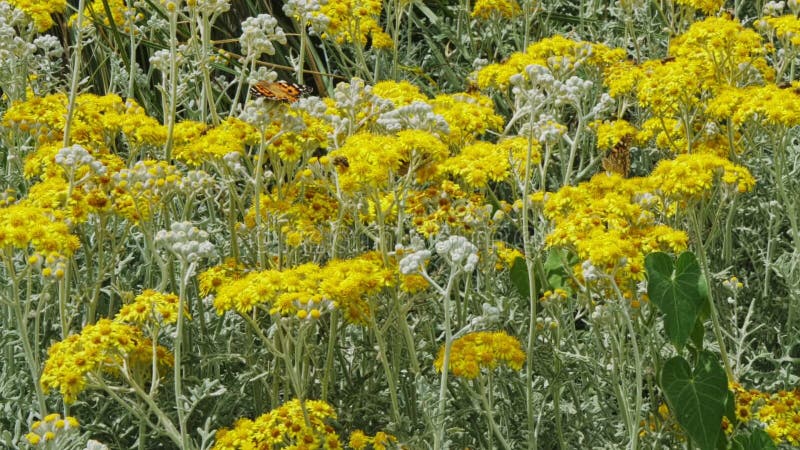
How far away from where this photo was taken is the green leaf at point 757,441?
3.16 m

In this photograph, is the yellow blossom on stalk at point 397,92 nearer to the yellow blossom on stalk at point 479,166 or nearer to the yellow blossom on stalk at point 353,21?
the yellow blossom on stalk at point 479,166

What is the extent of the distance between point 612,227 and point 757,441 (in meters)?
0.65

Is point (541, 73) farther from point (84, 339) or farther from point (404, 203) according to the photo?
point (84, 339)

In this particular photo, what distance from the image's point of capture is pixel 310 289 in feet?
9.59

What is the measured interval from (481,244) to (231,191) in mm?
730

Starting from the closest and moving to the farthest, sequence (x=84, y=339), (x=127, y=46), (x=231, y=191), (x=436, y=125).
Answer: (x=84, y=339) → (x=436, y=125) → (x=231, y=191) → (x=127, y=46)

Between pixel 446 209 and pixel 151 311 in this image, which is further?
pixel 446 209

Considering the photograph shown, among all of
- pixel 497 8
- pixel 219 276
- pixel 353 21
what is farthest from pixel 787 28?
pixel 219 276

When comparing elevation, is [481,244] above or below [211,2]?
below

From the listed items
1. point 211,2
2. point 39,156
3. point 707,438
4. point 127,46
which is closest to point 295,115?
point 211,2

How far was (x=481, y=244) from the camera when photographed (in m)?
3.62

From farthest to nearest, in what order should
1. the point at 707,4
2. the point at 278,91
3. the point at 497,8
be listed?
the point at 497,8 < the point at 707,4 < the point at 278,91

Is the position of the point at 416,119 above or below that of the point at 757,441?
above

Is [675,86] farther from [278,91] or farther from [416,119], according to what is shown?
[278,91]
